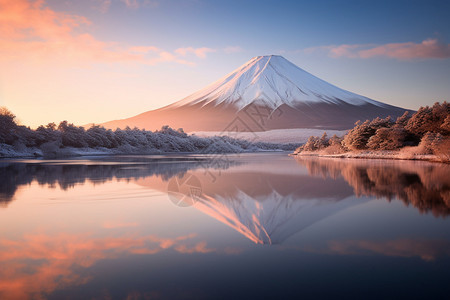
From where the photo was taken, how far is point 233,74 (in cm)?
15950

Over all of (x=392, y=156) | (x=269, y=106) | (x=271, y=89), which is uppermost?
(x=271, y=89)

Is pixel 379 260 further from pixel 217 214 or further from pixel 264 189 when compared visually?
Result: pixel 264 189

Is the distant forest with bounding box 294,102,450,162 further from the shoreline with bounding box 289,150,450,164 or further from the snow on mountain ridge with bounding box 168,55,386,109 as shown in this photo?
the snow on mountain ridge with bounding box 168,55,386,109

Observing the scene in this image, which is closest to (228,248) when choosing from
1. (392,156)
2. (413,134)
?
(392,156)

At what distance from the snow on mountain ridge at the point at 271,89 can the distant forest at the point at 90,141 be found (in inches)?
2439

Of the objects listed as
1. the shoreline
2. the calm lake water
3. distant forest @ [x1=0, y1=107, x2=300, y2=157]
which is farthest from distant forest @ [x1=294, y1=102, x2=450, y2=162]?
distant forest @ [x1=0, y1=107, x2=300, y2=157]

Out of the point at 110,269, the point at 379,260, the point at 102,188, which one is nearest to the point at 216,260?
the point at 110,269

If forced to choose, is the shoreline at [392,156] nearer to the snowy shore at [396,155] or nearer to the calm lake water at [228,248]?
the snowy shore at [396,155]

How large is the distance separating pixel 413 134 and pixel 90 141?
42271mm

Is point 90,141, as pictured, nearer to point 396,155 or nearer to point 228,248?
point 396,155

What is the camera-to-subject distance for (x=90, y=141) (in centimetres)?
4766

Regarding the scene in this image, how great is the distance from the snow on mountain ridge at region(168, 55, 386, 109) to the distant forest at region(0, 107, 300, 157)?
61.9 metres

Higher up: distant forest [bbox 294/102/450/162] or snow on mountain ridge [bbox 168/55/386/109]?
snow on mountain ridge [bbox 168/55/386/109]

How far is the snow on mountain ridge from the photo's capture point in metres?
135
